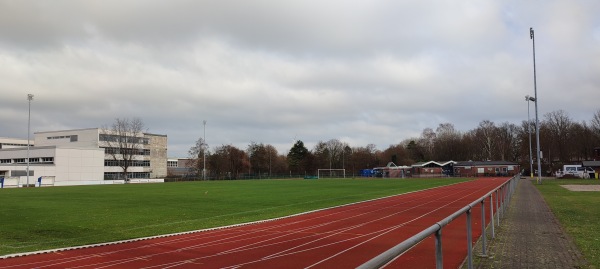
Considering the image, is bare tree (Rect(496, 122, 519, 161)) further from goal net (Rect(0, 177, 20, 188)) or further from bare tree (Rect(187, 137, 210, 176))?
goal net (Rect(0, 177, 20, 188))

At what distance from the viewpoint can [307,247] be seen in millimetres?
10906

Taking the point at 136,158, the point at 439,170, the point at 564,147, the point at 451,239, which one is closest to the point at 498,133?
the point at 564,147

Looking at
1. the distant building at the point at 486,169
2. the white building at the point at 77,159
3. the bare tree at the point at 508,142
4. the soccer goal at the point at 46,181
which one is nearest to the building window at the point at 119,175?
the white building at the point at 77,159

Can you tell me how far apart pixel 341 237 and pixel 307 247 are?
179cm

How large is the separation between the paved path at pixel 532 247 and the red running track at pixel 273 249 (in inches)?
28.1

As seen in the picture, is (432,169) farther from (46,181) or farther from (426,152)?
(46,181)

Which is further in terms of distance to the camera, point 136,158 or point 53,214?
point 136,158

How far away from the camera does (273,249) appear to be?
1074cm

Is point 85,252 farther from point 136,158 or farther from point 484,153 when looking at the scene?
point 484,153

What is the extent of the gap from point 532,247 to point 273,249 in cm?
587

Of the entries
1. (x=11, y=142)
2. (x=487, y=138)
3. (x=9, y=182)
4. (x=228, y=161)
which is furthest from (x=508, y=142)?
→ (x=11, y=142)

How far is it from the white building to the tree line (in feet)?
38.7

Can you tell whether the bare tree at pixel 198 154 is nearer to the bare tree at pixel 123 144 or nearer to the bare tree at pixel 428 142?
the bare tree at pixel 123 144

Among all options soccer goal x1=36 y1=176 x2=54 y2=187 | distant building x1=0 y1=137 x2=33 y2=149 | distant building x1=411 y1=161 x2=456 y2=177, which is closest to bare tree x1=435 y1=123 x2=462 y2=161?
distant building x1=411 y1=161 x2=456 y2=177
